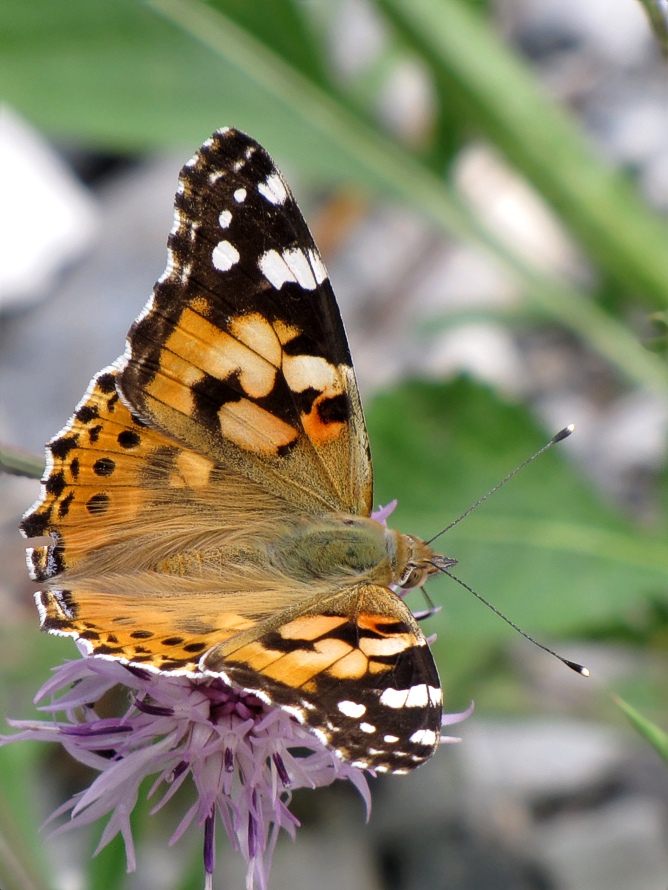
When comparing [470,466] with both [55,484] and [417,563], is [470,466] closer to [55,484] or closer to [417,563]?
[417,563]

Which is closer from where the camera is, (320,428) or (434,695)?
(434,695)

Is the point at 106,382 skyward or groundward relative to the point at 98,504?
skyward

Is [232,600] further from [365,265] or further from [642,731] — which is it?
[365,265]

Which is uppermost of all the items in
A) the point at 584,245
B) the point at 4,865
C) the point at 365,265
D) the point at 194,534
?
the point at 365,265

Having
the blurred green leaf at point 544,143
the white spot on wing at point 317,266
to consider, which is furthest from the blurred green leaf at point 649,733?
the blurred green leaf at point 544,143

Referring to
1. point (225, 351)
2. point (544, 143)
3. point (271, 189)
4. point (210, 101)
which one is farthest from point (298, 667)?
point (210, 101)

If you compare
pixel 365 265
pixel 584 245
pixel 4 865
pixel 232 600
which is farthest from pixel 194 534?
pixel 365 265

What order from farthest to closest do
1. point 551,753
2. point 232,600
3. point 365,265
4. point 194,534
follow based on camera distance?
point 365,265
point 551,753
point 194,534
point 232,600

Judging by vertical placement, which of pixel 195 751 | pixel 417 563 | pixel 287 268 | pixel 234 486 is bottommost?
pixel 195 751
